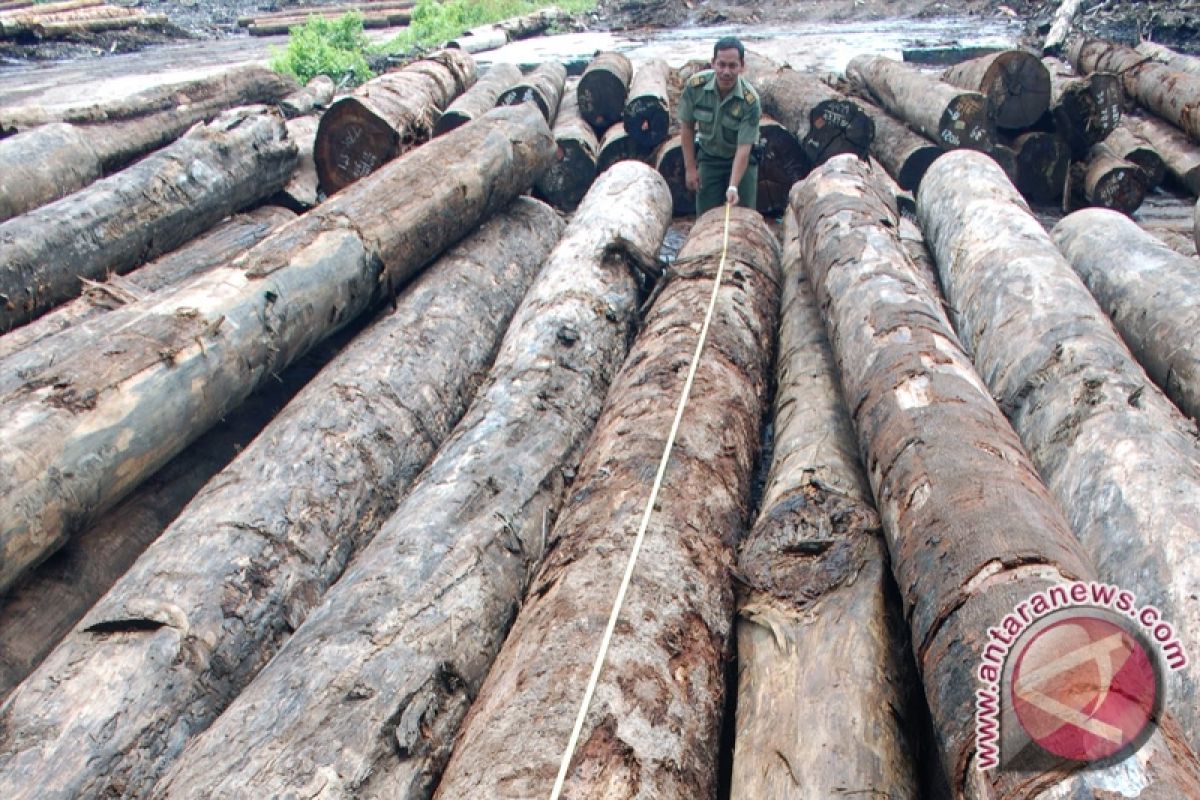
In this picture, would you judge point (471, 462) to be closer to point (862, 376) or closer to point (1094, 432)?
point (862, 376)

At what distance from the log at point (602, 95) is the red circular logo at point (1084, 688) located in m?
7.90

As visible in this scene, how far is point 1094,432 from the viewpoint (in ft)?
10.5

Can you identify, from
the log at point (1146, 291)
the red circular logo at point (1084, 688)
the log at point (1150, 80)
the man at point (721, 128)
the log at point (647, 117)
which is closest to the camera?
the red circular logo at point (1084, 688)

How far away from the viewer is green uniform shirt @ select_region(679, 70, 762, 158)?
21.1 ft

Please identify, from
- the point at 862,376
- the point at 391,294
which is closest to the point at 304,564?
Result: the point at 391,294

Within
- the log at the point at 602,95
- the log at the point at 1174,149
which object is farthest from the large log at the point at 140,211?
the log at the point at 1174,149

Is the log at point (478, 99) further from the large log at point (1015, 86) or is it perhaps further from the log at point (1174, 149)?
the log at point (1174, 149)

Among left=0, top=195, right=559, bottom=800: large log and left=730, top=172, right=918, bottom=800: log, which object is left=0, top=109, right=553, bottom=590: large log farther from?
left=730, top=172, right=918, bottom=800: log

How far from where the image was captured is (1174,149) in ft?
27.7

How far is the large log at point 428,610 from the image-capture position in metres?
2.29

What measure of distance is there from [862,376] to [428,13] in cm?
1906

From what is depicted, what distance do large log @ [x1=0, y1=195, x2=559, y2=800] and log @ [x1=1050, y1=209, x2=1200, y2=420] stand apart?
3.50 meters

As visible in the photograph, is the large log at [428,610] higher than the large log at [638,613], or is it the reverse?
the large log at [638,613]

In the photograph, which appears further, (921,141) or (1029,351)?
(921,141)
